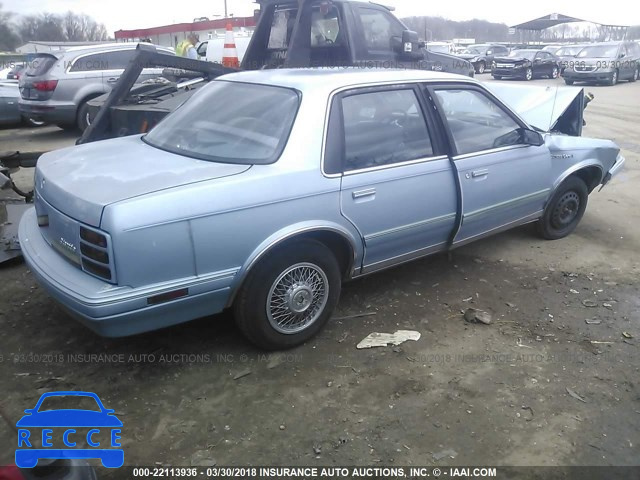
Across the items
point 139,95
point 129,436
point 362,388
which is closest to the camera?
point 129,436

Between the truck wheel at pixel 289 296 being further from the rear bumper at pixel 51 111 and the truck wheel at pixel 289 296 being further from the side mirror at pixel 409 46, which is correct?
the rear bumper at pixel 51 111

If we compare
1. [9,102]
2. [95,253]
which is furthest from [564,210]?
[9,102]

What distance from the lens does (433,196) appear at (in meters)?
3.81

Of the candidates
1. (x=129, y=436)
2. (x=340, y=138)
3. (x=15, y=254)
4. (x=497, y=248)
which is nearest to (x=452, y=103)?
(x=340, y=138)

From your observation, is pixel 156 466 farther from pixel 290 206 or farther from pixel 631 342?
pixel 631 342

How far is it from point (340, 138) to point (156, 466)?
Result: 6.72 ft

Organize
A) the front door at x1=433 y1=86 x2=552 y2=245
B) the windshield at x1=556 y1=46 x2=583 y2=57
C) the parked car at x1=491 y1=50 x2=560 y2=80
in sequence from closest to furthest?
1. the front door at x1=433 y1=86 x2=552 y2=245
2. the parked car at x1=491 y1=50 x2=560 y2=80
3. the windshield at x1=556 y1=46 x2=583 y2=57

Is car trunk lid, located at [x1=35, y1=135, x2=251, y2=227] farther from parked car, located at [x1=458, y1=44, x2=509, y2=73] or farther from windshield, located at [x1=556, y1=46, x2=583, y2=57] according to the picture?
parked car, located at [x1=458, y1=44, x2=509, y2=73]

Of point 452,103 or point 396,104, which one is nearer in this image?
point 396,104

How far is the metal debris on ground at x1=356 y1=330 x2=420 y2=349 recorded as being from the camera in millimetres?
3564

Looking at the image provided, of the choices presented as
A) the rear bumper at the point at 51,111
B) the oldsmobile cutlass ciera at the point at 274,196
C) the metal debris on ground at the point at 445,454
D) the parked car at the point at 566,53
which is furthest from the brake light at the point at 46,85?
the parked car at the point at 566,53

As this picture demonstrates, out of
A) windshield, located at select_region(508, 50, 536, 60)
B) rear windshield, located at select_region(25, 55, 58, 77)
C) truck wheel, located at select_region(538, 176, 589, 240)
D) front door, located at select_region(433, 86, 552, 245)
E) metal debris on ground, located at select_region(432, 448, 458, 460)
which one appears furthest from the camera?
windshield, located at select_region(508, 50, 536, 60)

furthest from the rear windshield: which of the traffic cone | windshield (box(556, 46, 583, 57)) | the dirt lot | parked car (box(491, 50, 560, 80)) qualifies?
windshield (box(556, 46, 583, 57))

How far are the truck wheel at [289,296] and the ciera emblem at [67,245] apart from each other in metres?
Answer: 0.90
